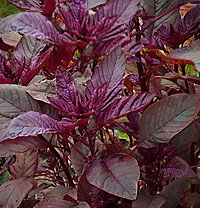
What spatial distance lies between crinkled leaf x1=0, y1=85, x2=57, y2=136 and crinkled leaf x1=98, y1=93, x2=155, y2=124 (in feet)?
0.36

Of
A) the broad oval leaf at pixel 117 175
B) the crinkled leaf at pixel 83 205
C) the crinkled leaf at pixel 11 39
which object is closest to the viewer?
the broad oval leaf at pixel 117 175

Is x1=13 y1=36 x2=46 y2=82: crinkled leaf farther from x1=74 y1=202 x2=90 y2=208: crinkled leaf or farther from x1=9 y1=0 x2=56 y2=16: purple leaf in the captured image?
x1=74 y1=202 x2=90 y2=208: crinkled leaf

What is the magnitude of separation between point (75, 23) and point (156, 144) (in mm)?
252

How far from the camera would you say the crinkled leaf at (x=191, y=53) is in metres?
0.63

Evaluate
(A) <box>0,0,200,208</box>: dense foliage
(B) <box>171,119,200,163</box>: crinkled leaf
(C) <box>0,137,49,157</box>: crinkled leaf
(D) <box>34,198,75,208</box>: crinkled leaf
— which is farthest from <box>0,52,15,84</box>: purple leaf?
(B) <box>171,119,200,163</box>: crinkled leaf

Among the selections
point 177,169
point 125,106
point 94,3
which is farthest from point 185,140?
point 94,3

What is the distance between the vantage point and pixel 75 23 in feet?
2.27

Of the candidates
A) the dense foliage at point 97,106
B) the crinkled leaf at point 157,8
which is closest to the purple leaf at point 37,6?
the dense foliage at point 97,106

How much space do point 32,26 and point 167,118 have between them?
0.90 ft

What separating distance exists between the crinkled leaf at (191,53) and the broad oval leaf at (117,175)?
18 cm

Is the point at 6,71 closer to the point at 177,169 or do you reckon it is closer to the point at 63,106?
the point at 63,106

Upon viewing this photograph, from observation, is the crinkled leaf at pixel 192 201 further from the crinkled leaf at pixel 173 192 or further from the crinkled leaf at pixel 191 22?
the crinkled leaf at pixel 191 22

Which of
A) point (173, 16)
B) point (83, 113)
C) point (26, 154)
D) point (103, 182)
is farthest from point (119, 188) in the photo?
point (173, 16)

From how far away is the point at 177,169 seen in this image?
2.30 feet
